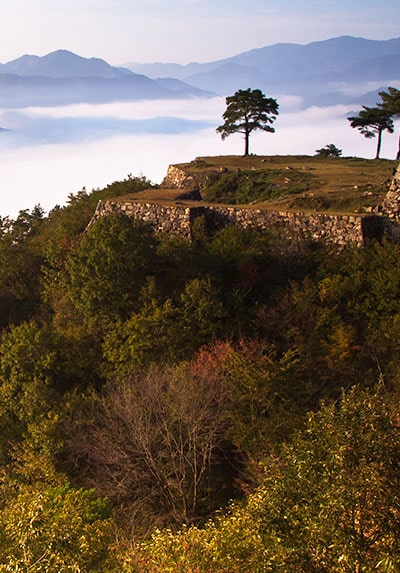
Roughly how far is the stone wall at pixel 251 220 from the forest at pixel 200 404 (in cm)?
62

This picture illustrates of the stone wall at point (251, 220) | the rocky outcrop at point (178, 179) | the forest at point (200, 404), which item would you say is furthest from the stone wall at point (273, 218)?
the rocky outcrop at point (178, 179)

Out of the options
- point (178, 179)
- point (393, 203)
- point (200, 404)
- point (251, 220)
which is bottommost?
point (200, 404)

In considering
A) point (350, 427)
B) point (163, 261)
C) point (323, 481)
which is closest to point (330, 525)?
point (323, 481)

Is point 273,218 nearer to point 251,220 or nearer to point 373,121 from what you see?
point 251,220

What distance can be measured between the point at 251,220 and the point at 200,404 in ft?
36.9

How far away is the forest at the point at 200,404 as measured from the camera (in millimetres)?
8930

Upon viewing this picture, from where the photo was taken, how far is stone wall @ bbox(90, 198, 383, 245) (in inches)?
945

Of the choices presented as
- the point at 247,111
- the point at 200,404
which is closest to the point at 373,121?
the point at 247,111

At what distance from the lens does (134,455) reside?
1698 centimetres

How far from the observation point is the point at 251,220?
2639cm

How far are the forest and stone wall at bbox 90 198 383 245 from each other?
2.04ft

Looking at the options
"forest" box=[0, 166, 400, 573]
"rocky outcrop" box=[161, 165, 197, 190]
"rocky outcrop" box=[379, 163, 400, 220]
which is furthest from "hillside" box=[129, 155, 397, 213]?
"forest" box=[0, 166, 400, 573]

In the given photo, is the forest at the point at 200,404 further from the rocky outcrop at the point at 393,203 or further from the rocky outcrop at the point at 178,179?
the rocky outcrop at the point at 178,179

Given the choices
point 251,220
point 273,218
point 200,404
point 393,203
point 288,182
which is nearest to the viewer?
point 200,404
